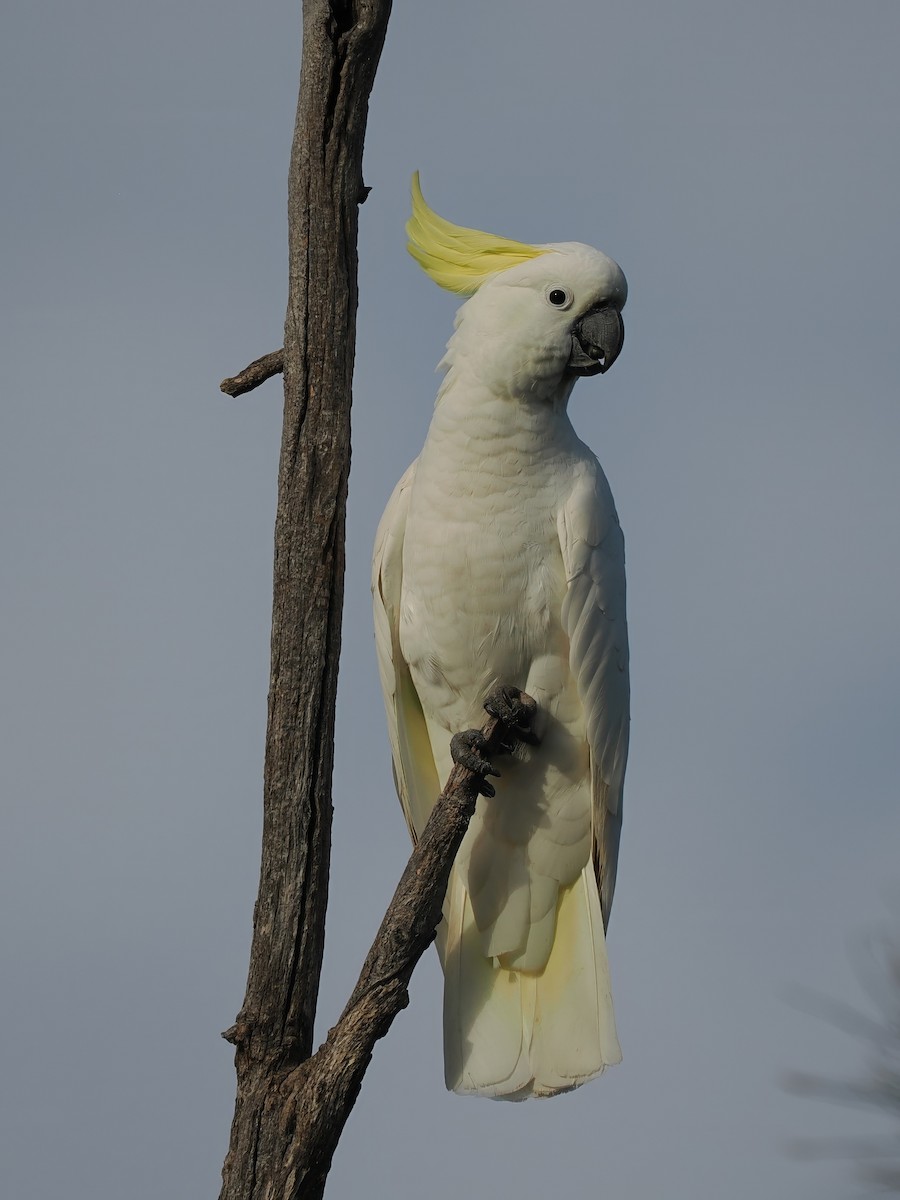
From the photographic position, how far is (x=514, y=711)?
4.31 m

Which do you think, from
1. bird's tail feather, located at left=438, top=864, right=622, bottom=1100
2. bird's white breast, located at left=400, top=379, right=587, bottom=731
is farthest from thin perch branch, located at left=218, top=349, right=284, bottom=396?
bird's tail feather, located at left=438, top=864, right=622, bottom=1100

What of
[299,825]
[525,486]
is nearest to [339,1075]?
[299,825]

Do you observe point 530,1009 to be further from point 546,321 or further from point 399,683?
point 546,321

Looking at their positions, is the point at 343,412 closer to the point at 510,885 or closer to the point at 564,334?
the point at 564,334

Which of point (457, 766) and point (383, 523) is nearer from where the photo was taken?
point (457, 766)

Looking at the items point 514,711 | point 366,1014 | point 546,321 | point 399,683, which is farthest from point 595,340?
point 366,1014

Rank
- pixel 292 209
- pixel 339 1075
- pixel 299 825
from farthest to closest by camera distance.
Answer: pixel 292 209 → pixel 299 825 → pixel 339 1075

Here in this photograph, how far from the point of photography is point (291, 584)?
3.92 meters

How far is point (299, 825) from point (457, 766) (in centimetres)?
51

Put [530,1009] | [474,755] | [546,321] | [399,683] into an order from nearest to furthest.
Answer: [474,755] → [546,321] → [530,1009] → [399,683]

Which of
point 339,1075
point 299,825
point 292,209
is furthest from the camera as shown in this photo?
point 292,209

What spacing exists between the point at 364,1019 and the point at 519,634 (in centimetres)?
121

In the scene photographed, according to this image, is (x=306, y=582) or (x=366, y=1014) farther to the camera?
(x=306, y=582)

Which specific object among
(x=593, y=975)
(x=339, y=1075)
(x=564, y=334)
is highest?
(x=564, y=334)
